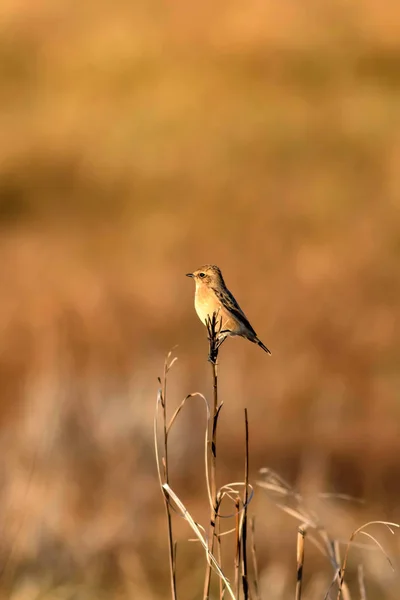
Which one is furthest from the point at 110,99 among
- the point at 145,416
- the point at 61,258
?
the point at 145,416

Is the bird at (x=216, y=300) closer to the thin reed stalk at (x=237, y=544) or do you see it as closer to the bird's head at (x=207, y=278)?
the bird's head at (x=207, y=278)

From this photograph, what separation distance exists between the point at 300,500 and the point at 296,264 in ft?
49.0

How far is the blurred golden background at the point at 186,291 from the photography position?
23.8 feet

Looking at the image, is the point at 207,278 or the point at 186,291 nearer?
the point at 207,278

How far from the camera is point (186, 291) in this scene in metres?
15.5

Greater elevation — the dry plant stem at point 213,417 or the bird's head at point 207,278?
the bird's head at point 207,278

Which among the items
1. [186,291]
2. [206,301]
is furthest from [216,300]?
[186,291]

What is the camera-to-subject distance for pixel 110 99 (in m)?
26.8

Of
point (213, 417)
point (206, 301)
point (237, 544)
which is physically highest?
point (206, 301)

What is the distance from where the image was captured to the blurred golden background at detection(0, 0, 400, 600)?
727cm

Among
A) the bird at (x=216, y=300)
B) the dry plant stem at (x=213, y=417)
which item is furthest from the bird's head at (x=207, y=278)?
the dry plant stem at (x=213, y=417)

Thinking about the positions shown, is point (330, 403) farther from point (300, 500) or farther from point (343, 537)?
point (300, 500)

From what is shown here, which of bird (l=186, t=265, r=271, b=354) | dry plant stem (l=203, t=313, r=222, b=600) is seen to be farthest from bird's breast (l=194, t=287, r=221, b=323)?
dry plant stem (l=203, t=313, r=222, b=600)

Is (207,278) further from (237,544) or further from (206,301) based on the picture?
(237,544)
